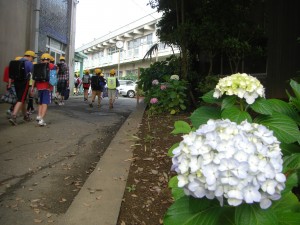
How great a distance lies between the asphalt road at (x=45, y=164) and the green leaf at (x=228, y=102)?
1.79 m

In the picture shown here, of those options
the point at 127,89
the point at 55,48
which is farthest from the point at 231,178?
the point at 127,89

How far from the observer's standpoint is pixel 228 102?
8.04 feet

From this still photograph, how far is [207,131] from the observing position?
1374 millimetres

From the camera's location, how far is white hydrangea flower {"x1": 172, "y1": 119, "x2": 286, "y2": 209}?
1227 mm

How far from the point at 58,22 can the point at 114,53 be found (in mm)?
22418

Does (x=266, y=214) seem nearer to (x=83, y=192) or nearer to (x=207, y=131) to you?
(x=207, y=131)

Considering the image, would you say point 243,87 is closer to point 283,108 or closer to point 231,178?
point 283,108

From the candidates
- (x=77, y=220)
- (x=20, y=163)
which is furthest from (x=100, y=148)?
(x=77, y=220)

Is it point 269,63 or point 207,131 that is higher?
point 269,63

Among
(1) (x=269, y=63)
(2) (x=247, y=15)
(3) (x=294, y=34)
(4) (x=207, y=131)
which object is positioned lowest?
(4) (x=207, y=131)

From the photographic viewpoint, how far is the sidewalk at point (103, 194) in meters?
2.98

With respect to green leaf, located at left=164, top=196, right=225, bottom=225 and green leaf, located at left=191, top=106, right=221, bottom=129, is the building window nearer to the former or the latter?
green leaf, located at left=191, top=106, right=221, bottom=129

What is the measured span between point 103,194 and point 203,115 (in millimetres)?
1520

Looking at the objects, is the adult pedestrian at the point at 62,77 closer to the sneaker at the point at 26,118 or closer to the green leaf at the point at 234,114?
the sneaker at the point at 26,118
